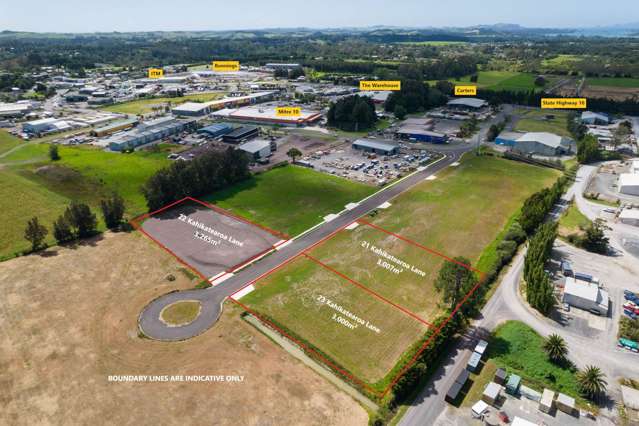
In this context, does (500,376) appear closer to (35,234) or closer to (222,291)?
(222,291)

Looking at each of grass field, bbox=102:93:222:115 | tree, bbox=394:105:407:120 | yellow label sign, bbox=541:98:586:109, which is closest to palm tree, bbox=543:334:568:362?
tree, bbox=394:105:407:120

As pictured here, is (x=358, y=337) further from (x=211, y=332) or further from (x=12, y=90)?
(x=12, y=90)

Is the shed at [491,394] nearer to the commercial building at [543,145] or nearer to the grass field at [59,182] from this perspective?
the grass field at [59,182]

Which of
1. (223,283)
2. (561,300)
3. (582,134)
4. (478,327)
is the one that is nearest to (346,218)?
(223,283)

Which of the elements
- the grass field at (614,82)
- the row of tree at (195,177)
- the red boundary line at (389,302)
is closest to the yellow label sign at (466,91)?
the grass field at (614,82)

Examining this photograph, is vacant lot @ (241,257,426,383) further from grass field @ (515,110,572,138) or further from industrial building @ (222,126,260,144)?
grass field @ (515,110,572,138)
